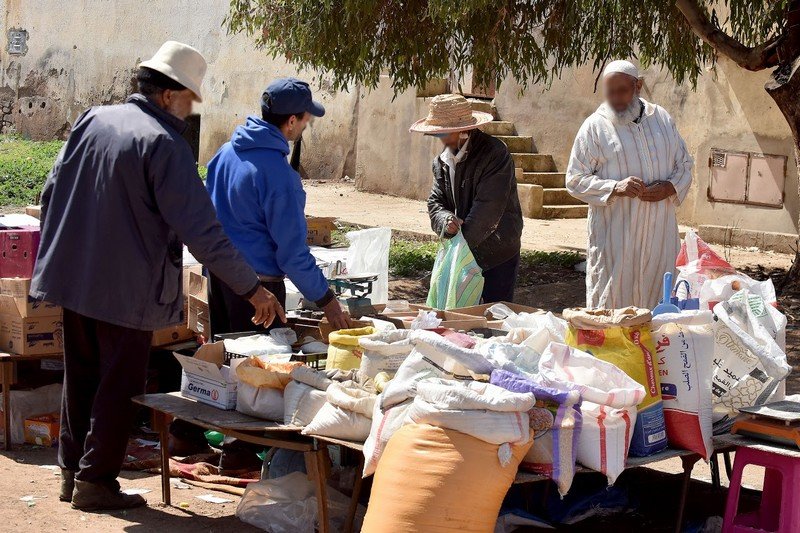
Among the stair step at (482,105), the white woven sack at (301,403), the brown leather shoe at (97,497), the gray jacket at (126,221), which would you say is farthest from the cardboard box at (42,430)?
the stair step at (482,105)

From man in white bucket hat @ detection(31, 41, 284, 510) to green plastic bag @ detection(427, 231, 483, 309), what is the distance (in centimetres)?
159

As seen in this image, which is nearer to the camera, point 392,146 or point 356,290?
point 356,290

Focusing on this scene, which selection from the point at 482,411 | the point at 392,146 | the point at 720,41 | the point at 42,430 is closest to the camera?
the point at 482,411

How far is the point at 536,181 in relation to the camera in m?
15.0

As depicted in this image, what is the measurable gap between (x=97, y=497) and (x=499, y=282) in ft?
8.82

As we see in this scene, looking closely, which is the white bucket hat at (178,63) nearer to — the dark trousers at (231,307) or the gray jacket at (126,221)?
the gray jacket at (126,221)

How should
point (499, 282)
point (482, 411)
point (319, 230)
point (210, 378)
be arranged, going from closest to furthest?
point (482, 411)
point (210, 378)
point (499, 282)
point (319, 230)

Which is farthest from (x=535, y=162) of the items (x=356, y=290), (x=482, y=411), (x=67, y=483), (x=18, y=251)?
(x=482, y=411)

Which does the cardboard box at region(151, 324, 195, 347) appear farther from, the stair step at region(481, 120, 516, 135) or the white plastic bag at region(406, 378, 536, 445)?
the stair step at region(481, 120, 516, 135)

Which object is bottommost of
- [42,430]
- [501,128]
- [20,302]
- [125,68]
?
[42,430]

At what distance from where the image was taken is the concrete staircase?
14602 mm

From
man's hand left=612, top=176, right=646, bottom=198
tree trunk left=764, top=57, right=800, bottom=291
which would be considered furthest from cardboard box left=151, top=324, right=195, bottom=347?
tree trunk left=764, top=57, right=800, bottom=291

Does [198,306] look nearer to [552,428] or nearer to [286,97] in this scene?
[286,97]

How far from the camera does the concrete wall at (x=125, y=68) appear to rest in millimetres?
18266
